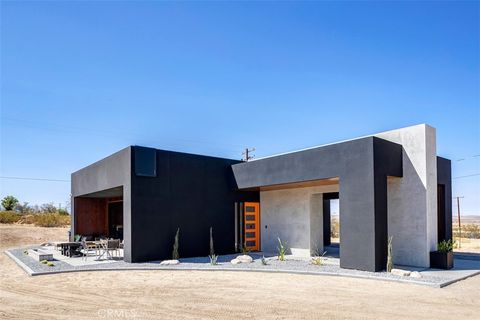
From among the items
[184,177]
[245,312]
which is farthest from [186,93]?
[245,312]

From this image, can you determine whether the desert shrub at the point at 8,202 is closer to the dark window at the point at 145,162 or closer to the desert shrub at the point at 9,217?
the desert shrub at the point at 9,217

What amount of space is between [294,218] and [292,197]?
0.79 meters

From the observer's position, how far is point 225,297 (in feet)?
22.4

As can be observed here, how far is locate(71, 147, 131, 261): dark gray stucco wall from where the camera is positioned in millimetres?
11555

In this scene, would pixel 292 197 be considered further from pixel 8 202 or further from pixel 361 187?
pixel 8 202

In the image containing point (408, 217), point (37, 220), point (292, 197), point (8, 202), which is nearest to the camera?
point (408, 217)

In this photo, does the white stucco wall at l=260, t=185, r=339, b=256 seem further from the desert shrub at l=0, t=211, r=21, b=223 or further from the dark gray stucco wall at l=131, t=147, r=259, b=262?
the desert shrub at l=0, t=211, r=21, b=223

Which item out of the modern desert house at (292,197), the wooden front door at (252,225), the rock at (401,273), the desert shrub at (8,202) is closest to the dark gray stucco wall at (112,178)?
the modern desert house at (292,197)

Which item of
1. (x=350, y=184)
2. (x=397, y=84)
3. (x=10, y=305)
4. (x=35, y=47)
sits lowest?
(x=10, y=305)

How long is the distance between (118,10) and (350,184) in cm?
893

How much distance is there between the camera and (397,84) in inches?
499

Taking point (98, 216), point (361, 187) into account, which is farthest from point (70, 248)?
point (361, 187)

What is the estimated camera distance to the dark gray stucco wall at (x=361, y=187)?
367 inches

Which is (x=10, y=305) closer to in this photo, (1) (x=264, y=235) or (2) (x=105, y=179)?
(2) (x=105, y=179)
